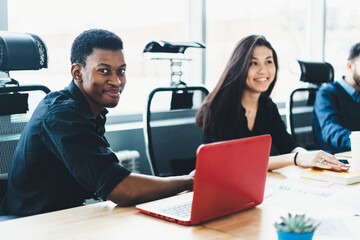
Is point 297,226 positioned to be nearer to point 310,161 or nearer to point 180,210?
point 180,210

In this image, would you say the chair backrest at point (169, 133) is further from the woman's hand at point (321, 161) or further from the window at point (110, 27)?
the woman's hand at point (321, 161)

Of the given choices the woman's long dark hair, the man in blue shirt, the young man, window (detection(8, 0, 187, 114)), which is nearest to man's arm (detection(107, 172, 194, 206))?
the young man

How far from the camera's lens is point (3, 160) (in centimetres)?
166

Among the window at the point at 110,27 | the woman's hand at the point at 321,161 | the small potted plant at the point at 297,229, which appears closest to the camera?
the small potted plant at the point at 297,229

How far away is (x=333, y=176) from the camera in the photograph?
Result: 1.63 meters

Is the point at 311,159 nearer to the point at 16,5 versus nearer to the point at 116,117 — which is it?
the point at 116,117

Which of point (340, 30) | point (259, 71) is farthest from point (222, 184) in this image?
point (340, 30)

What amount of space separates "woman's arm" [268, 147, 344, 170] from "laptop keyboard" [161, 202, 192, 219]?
2.27ft

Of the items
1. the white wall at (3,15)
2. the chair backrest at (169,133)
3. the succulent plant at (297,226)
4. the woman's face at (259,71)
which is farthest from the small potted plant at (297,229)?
the white wall at (3,15)

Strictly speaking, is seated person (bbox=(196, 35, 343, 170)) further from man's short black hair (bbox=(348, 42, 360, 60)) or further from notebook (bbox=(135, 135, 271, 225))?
man's short black hair (bbox=(348, 42, 360, 60))

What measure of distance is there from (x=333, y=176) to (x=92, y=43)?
102cm

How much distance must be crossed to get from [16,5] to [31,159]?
1341 millimetres

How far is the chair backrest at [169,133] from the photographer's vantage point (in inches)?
84.1

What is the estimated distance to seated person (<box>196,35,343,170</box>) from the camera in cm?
217
